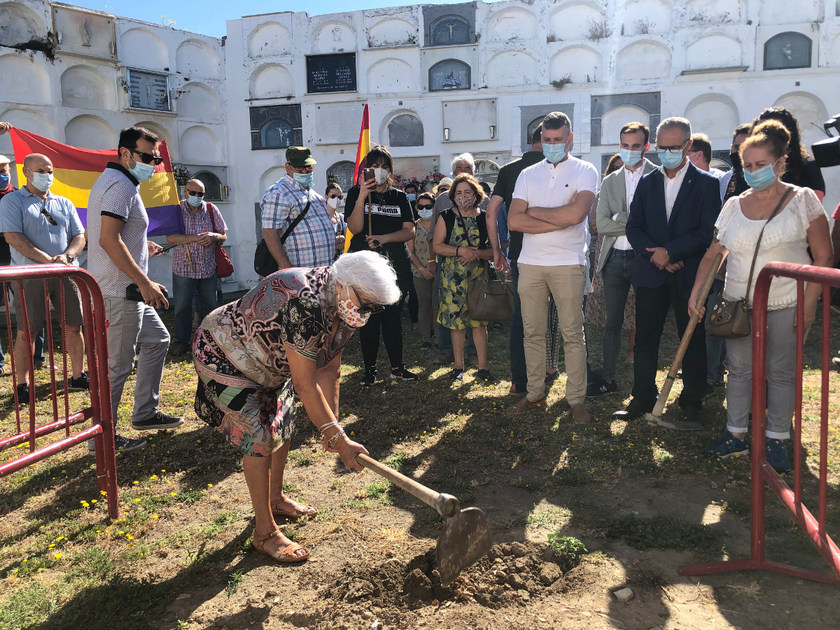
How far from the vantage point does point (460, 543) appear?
2559 mm

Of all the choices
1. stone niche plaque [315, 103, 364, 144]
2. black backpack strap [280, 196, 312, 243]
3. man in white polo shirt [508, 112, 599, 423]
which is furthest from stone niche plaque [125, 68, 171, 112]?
man in white polo shirt [508, 112, 599, 423]

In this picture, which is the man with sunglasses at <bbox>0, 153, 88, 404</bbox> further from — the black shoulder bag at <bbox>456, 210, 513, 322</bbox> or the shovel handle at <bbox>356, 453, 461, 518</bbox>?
the shovel handle at <bbox>356, 453, 461, 518</bbox>

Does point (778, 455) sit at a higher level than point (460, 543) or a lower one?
lower

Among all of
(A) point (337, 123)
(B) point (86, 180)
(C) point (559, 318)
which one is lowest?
(C) point (559, 318)

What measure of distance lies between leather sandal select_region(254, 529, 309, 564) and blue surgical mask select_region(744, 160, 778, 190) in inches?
124

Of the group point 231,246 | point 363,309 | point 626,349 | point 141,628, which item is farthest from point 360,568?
point 231,246

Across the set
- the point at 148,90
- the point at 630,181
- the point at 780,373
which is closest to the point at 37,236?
the point at 630,181

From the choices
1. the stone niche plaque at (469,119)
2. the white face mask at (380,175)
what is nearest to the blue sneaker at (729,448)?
the white face mask at (380,175)

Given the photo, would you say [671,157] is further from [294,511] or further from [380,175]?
[294,511]

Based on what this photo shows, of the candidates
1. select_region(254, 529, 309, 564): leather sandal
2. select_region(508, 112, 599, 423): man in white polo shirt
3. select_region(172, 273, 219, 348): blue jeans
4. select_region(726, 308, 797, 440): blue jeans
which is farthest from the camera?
select_region(172, 273, 219, 348): blue jeans

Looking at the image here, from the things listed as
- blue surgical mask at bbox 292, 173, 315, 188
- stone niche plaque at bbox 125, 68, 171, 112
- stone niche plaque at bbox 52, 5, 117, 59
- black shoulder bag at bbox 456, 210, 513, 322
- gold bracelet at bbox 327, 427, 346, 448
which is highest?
stone niche plaque at bbox 52, 5, 117, 59

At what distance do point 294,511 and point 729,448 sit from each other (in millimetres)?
2701

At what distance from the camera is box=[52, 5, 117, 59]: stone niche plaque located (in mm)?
15773

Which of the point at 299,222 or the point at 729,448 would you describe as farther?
the point at 299,222
